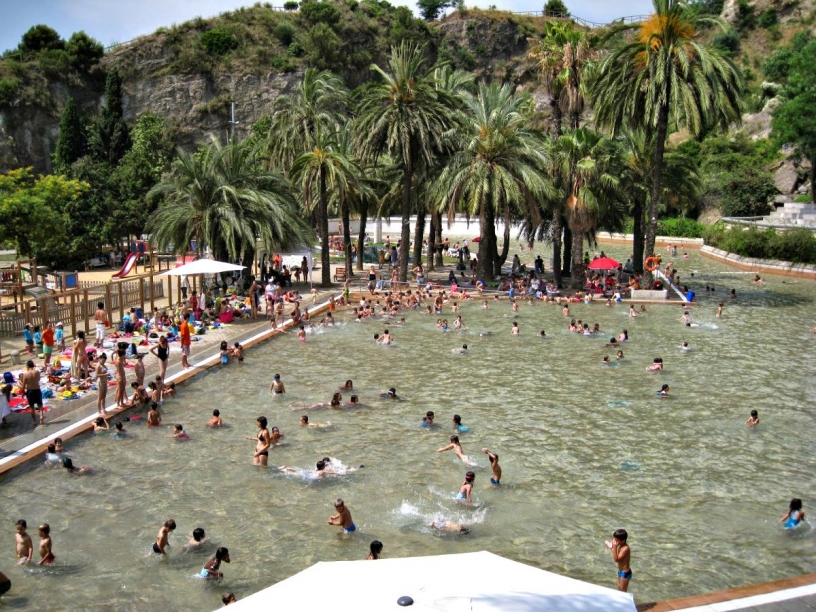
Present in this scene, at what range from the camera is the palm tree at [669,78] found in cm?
3244

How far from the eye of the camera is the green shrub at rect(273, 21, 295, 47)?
9147cm

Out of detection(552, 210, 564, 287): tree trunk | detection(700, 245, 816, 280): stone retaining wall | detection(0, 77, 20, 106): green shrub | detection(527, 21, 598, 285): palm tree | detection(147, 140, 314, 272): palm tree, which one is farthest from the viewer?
detection(0, 77, 20, 106): green shrub

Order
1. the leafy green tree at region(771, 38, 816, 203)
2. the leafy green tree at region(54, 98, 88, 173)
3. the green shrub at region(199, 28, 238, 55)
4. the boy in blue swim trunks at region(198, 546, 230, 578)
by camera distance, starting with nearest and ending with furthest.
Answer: the boy in blue swim trunks at region(198, 546, 230, 578) → the leafy green tree at region(771, 38, 816, 203) → the leafy green tree at region(54, 98, 88, 173) → the green shrub at region(199, 28, 238, 55)

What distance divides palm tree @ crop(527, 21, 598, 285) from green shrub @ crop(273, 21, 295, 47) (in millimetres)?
59830

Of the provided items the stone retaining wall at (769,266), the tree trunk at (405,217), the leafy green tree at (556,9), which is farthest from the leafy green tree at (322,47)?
the tree trunk at (405,217)

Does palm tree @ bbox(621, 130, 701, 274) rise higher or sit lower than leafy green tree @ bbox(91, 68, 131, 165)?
lower

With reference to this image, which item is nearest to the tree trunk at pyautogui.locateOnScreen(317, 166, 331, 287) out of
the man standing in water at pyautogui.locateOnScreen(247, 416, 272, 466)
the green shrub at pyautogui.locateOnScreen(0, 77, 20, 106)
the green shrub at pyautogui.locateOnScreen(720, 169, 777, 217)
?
the man standing in water at pyautogui.locateOnScreen(247, 416, 272, 466)

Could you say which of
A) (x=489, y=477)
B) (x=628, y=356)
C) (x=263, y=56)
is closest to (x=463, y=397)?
(x=489, y=477)

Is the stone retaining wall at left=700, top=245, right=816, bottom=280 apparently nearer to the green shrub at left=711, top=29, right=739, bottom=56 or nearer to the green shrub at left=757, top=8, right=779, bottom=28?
the green shrub at left=711, top=29, right=739, bottom=56

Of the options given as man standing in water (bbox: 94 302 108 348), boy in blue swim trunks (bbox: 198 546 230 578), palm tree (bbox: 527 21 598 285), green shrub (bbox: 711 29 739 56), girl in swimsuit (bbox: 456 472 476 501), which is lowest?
boy in blue swim trunks (bbox: 198 546 230 578)

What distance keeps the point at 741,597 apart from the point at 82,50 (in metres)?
84.0

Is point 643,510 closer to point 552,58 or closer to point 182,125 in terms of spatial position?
point 552,58

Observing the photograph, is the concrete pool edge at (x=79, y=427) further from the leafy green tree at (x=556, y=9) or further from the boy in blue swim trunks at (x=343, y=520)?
the leafy green tree at (x=556, y=9)

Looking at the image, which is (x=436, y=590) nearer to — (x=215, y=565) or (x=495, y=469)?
(x=215, y=565)
